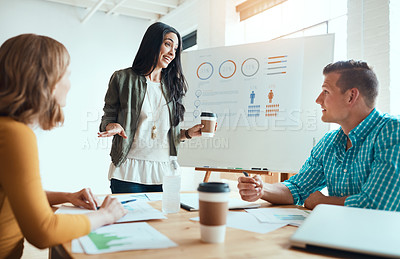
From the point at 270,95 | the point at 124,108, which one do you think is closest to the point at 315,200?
the point at 124,108

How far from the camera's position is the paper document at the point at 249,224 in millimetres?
908

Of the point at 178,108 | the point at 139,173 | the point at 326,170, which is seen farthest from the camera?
the point at 178,108

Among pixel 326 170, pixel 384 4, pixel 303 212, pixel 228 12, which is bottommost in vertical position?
pixel 303 212

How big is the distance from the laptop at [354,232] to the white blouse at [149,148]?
107 cm

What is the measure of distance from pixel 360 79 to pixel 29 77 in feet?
4.25

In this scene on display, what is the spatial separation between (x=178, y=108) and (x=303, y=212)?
1.02m

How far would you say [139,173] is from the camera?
1765 mm

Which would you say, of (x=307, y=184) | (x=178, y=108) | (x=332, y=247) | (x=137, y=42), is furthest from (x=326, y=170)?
(x=137, y=42)

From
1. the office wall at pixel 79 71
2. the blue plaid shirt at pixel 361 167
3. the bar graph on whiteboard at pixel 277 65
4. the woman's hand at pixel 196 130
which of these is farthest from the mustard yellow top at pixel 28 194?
the office wall at pixel 79 71

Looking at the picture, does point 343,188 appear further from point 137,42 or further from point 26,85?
point 137,42

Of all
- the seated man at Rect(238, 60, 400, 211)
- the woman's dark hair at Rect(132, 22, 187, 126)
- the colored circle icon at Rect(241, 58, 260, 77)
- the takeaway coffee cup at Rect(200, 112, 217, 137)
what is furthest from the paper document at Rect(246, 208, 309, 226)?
the colored circle icon at Rect(241, 58, 260, 77)

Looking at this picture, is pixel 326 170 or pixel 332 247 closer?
pixel 332 247

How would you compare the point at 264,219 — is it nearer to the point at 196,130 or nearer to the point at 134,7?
the point at 196,130

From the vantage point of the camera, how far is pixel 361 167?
4.14 feet
